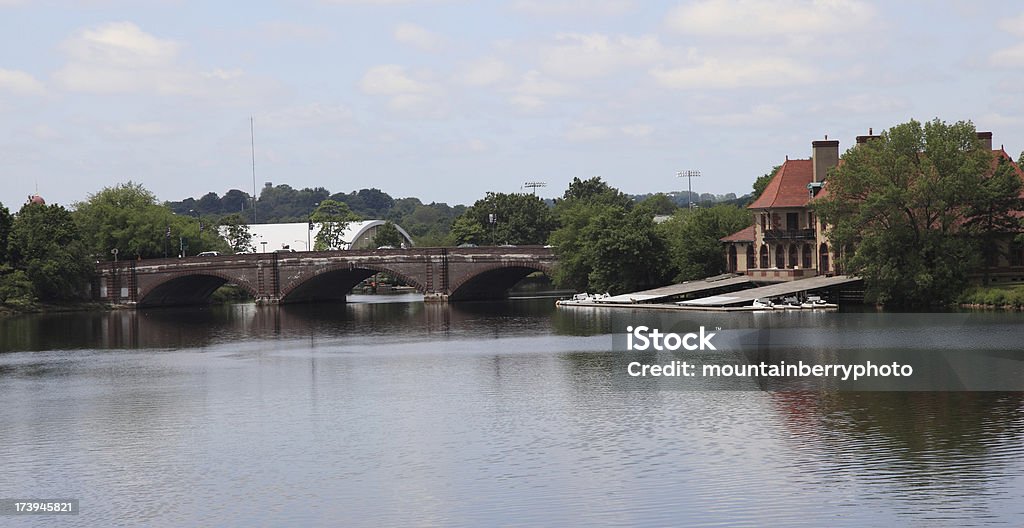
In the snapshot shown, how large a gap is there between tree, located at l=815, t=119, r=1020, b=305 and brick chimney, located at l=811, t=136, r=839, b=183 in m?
15.6

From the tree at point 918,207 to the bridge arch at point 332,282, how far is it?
2304 inches

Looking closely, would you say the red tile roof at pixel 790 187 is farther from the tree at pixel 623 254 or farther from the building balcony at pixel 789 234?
the tree at pixel 623 254

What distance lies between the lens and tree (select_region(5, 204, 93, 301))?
481 feet

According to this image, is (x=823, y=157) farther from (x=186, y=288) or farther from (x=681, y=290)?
(x=186, y=288)

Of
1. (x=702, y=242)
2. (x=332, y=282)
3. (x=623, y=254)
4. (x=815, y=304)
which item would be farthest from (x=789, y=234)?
(x=332, y=282)

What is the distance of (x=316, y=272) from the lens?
153 metres

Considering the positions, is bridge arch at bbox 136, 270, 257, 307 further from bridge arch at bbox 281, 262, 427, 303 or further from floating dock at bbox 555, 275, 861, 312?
floating dock at bbox 555, 275, 861, 312

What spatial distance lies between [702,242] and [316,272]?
4625 cm

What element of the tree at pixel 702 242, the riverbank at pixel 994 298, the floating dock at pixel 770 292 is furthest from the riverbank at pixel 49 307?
the riverbank at pixel 994 298

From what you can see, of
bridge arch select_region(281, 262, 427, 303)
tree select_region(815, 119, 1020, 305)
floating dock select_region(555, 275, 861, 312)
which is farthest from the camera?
bridge arch select_region(281, 262, 427, 303)

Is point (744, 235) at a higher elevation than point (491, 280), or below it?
higher

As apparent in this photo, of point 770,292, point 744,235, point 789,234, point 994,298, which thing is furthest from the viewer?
point 744,235

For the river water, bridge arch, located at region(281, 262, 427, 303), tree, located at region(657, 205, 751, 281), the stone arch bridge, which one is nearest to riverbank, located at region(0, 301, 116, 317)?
the stone arch bridge

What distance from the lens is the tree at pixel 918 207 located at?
102 meters
